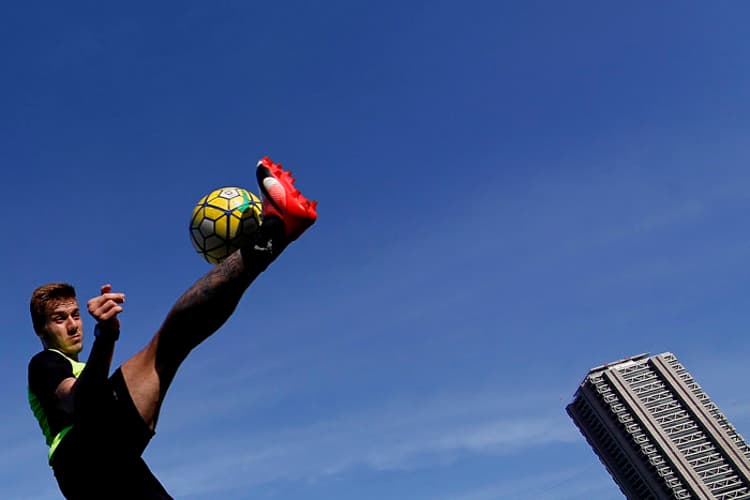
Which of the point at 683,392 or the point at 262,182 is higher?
the point at 683,392

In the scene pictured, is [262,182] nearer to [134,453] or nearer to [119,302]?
[119,302]

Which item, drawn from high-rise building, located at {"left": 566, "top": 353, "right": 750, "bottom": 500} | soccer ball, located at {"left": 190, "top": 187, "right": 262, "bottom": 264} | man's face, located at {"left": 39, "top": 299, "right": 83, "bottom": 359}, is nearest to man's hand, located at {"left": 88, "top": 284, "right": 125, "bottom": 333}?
man's face, located at {"left": 39, "top": 299, "right": 83, "bottom": 359}

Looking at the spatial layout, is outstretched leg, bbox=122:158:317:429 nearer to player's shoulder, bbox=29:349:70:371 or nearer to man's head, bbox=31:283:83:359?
player's shoulder, bbox=29:349:70:371

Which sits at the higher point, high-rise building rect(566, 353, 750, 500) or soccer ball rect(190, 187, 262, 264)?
high-rise building rect(566, 353, 750, 500)

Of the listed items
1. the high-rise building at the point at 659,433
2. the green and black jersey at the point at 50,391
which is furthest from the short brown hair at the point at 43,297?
the high-rise building at the point at 659,433

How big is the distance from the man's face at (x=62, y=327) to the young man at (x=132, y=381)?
22.5 inches

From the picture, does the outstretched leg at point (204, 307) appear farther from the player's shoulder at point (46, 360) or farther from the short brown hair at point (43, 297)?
the short brown hair at point (43, 297)

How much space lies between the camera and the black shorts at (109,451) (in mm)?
4516

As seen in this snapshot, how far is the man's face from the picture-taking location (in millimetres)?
5430

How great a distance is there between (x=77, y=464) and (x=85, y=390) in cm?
59

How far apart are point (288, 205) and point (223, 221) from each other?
2733mm

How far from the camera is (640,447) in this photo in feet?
401

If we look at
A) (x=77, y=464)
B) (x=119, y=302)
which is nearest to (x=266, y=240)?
(x=119, y=302)

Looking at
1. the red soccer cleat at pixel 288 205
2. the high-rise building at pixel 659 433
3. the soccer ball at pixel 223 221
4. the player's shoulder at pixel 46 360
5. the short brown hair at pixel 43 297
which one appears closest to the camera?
the red soccer cleat at pixel 288 205
